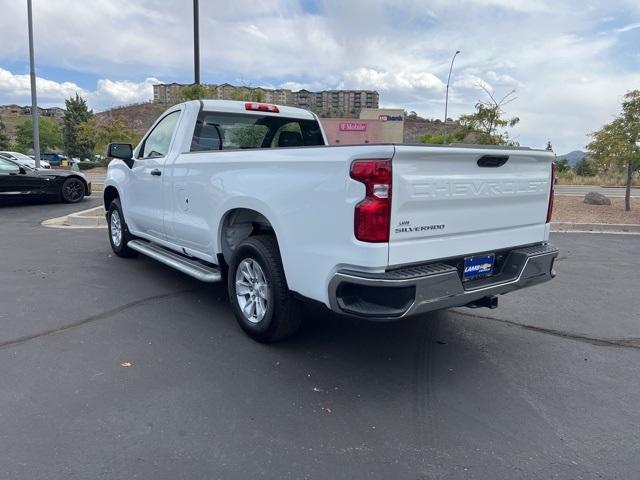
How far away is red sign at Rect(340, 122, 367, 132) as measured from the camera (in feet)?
165

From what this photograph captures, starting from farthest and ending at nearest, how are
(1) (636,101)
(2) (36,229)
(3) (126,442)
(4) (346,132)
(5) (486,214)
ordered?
(4) (346,132) < (1) (636,101) < (2) (36,229) < (5) (486,214) < (3) (126,442)

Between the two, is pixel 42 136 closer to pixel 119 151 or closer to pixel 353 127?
pixel 353 127

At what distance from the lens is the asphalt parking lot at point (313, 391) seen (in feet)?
8.49

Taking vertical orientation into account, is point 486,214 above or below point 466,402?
above

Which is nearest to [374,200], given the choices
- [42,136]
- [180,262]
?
[180,262]

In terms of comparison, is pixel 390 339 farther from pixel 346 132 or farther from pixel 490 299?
pixel 346 132

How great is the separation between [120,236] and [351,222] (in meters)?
5.05

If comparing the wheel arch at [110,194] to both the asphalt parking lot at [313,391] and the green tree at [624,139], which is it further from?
the green tree at [624,139]

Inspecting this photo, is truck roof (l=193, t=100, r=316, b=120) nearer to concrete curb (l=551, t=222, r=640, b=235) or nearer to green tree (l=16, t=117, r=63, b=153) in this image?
concrete curb (l=551, t=222, r=640, b=235)

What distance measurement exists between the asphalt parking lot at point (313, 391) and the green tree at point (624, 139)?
8.51m

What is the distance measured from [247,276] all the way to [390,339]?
4.55 feet

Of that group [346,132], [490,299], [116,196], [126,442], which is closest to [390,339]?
[490,299]

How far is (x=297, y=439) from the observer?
277cm

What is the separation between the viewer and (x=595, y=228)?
11.0m
